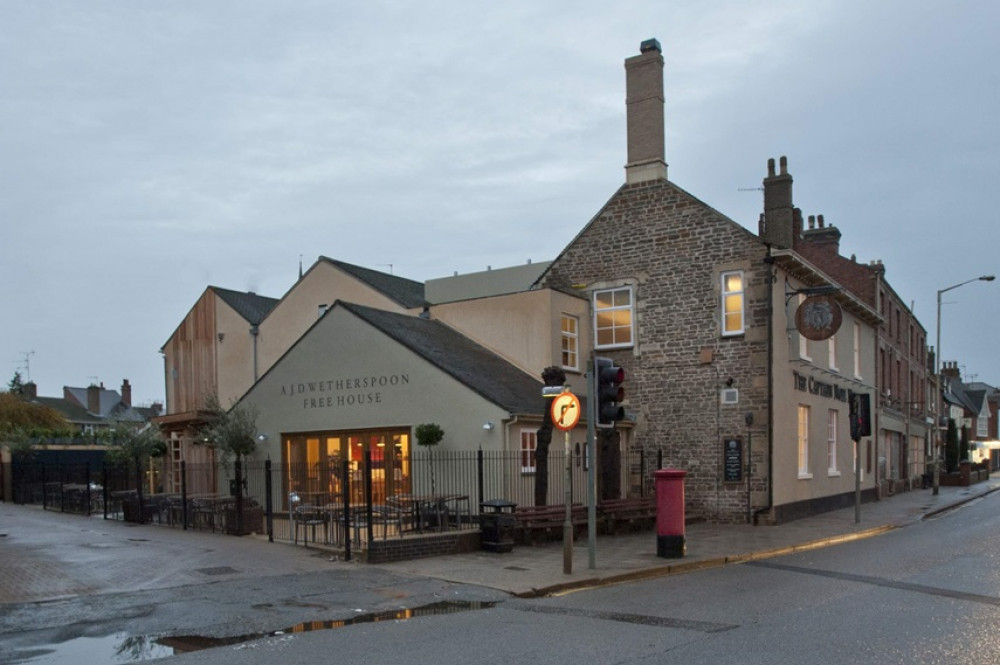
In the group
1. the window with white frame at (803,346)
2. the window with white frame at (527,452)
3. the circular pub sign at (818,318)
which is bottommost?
the window with white frame at (527,452)

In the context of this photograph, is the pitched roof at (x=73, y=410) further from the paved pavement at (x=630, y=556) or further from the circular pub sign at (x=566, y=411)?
the circular pub sign at (x=566, y=411)

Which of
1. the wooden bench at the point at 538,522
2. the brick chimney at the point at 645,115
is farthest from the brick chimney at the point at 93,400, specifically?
the wooden bench at the point at 538,522

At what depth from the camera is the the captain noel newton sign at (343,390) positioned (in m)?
21.5

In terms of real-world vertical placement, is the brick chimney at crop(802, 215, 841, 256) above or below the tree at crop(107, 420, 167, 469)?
above

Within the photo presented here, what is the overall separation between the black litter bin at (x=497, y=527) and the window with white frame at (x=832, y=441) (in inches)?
590

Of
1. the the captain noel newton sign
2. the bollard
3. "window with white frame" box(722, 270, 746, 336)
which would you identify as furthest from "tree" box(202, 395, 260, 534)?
"window with white frame" box(722, 270, 746, 336)

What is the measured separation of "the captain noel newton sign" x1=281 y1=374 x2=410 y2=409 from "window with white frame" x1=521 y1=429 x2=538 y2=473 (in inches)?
122

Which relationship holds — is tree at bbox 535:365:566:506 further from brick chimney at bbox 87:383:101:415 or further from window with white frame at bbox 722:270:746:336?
brick chimney at bbox 87:383:101:415

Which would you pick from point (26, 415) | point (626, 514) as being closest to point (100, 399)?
point (26, 415)

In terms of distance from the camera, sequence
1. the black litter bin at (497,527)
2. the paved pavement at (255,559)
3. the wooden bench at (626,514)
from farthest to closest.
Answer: the wooden bench at (626,514), the black litter bin at (497,527), the paved pavement at (255,559)

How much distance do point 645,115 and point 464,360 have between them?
8923 millimetres

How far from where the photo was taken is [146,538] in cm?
1753

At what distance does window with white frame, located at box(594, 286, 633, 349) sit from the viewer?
2492 centimetres

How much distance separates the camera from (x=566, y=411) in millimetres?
13648
